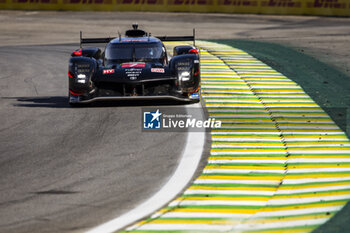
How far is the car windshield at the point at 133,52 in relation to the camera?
→ 1420cm

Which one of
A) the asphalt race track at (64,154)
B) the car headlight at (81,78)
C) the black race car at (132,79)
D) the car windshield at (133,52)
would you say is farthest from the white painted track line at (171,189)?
the car windshield at (133,52)

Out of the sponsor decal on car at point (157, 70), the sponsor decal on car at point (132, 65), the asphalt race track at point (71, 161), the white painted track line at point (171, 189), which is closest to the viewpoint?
the white painted track line at point (171, 189)

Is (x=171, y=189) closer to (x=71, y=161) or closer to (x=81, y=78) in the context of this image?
(x=71, y=161)

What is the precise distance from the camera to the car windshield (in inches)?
559

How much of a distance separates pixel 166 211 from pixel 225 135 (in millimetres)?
3868

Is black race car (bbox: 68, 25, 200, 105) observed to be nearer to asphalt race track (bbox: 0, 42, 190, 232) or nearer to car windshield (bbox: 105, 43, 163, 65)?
car windshield (bbox: 105, 43, 163, 65)

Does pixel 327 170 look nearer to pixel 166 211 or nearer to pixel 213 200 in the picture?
pixel 213 200

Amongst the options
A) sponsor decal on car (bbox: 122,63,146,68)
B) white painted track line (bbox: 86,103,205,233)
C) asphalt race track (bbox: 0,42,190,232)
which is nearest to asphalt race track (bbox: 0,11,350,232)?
asphalt race track (bbox: 0,42,190,232)

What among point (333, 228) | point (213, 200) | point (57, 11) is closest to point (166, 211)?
point (213, 200)

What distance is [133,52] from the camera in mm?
14320

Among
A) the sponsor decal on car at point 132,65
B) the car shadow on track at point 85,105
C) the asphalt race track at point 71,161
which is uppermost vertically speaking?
the sponsor decal on car at point 132,65

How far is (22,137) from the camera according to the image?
10.9 metres

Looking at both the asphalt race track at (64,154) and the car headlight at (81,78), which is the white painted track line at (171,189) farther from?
the car headlight at (81,78)

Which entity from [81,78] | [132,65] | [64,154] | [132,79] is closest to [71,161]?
[64,154]
